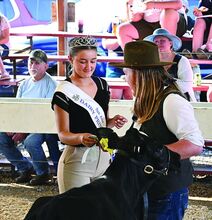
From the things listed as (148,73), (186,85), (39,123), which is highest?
(148,73)

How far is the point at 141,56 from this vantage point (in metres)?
1.86

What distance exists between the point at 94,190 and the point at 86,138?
0.56 metres

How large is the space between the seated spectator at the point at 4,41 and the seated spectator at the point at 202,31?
1.99 meters

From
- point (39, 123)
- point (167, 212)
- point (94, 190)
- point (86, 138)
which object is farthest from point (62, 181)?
point (39, 123)

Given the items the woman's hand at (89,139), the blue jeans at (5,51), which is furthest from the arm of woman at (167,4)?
the woman's hand at (89,139)

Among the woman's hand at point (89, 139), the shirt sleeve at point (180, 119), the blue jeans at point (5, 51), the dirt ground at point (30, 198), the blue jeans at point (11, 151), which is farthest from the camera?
the blue jeans at point (5, 51)

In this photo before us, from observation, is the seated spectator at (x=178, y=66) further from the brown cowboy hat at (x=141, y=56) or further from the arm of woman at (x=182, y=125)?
the arm of woman at (x=182, y=125)

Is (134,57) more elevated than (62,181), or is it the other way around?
(134,57)

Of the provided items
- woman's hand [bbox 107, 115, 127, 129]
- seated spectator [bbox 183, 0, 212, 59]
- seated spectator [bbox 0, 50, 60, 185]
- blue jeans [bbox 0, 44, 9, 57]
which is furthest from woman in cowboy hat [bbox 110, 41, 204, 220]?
blue jeans [bbox 0, 44, 9, 57]

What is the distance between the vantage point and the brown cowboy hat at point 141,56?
1.84 metres

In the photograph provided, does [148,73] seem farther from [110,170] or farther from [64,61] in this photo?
[64,61]

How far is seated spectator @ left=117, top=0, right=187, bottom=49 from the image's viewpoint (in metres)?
4.98

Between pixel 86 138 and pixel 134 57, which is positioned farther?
pixel 86 138

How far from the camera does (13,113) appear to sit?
12.6 ft
